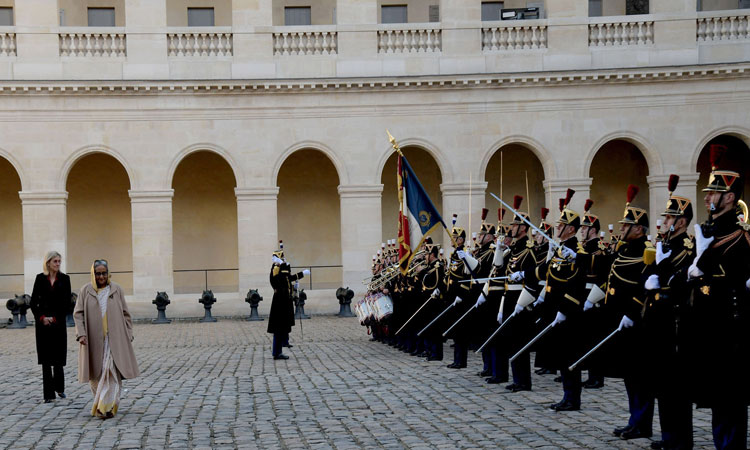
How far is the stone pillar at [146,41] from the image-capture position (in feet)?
94.8

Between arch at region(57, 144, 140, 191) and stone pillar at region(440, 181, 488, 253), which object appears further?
stone pillar at region(440, 181, 488, 253)

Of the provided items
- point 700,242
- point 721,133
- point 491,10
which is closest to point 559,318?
point 700,242

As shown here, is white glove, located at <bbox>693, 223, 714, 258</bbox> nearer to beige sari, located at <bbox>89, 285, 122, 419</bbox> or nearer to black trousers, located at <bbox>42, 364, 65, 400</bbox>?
beige sari, located at <bbox>89, 285, 122, 419</bbox>

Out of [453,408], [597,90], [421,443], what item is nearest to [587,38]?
[597,90]

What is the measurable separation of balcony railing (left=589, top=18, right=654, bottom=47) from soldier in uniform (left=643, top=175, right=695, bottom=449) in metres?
22.0

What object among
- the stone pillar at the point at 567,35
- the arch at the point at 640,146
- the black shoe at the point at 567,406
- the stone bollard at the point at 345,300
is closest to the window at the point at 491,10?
the stone pillar at the point at 567,35

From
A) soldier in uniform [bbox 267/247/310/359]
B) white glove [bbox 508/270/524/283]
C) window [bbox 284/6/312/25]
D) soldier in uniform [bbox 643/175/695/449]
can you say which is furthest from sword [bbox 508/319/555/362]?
window [bbox 284/6/312/25]

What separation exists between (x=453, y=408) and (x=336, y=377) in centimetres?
348

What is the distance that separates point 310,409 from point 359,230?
18.3 m

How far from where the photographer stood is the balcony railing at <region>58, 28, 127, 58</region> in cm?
2895

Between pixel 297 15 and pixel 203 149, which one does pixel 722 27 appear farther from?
pixel 203 149

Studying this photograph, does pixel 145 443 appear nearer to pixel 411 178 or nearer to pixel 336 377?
pixel 336 377

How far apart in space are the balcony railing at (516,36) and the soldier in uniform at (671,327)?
21699 millimetres

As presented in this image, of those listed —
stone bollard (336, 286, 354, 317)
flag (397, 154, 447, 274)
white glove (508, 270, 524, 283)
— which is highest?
flag (397, 154, 447, 274)
